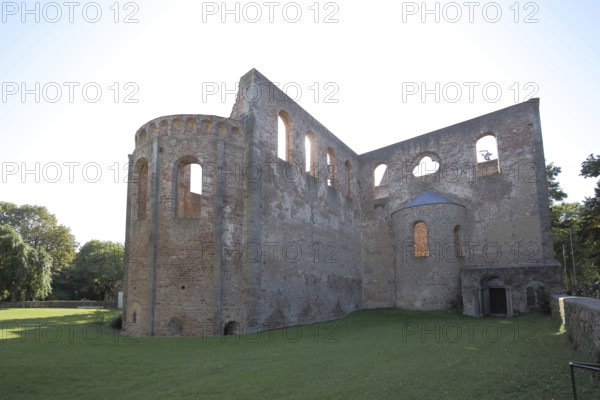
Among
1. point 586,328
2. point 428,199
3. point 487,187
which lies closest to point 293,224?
point 428,199

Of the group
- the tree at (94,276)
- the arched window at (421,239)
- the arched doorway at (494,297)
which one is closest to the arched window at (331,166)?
the arched window at (421,239)

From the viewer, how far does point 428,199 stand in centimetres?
2077

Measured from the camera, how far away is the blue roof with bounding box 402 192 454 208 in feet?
66.7

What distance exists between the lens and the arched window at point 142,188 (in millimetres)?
16109

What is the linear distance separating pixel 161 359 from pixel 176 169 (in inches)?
303

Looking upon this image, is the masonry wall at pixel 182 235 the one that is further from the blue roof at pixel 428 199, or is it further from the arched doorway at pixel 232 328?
the blue roof at pixel 428 199

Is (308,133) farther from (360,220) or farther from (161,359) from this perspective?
(161,359)

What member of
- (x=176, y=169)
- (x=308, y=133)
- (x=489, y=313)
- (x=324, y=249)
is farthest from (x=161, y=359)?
(x=489, y=313)

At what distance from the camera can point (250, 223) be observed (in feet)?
49.3

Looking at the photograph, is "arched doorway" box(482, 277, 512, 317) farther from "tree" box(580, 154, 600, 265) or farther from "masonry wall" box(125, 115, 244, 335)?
"masonry wall" box(125, 115, 244, 335)

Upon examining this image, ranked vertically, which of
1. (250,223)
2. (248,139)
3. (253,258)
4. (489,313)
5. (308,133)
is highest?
(308,133)

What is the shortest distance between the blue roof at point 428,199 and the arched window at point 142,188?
12671 millimetres

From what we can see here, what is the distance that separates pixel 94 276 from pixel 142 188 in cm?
3608

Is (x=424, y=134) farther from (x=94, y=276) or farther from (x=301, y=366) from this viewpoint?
(x=94, y=276)
